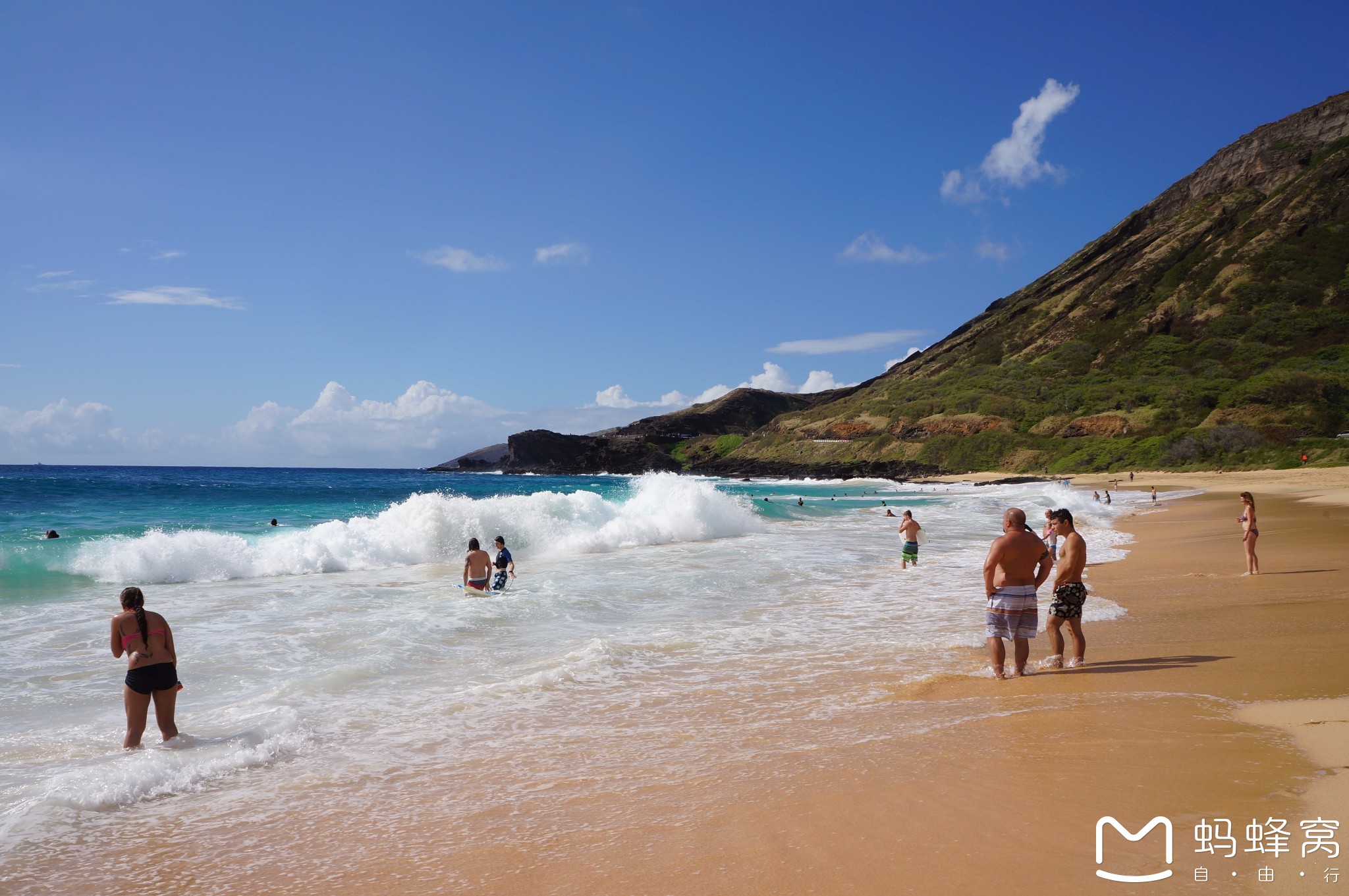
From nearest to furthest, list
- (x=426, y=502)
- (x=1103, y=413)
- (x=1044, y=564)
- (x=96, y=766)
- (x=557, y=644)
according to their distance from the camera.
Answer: (x=96, y=766) < (x=1044, y=564) < (x=557, y=644) < (x=426, y=502) < (x=1103, y=413)

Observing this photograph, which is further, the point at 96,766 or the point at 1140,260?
the point at 1140,260

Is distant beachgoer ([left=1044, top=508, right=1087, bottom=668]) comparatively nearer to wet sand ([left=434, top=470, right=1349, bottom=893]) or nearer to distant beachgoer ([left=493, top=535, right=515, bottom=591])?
wet sand ([left=434, top=470, right=1349, bottom=893])

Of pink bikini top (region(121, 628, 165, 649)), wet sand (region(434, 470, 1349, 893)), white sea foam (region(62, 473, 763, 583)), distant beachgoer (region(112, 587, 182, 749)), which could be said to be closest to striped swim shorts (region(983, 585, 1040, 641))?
wet sand (region(434, 470, 1349, 893))

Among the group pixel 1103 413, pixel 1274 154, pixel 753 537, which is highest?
pixel 1274 154

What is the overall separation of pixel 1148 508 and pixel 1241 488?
12.6 meters

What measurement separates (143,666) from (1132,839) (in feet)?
24.6

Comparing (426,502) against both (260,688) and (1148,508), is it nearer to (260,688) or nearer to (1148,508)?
(260,688)

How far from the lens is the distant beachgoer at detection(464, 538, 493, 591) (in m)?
14.8

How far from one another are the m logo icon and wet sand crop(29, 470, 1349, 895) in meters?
0.04

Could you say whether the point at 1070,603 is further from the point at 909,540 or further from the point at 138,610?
the point at 909,540

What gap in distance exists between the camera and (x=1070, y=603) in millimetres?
8328

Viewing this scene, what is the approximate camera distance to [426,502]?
24.4 meters

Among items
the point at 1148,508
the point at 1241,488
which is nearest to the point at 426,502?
the point at 1148,508

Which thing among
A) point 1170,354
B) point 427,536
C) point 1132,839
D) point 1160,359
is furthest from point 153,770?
point 1170,354
